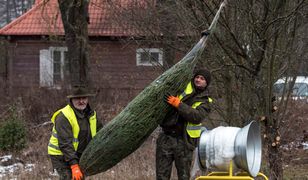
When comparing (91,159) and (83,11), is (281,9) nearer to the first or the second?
(91,159)

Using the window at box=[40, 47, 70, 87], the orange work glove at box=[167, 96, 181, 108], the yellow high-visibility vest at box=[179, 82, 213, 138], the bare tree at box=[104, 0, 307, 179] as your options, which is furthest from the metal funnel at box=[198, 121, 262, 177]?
the window at box=[40, 47, 70, 87]

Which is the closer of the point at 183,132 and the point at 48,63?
the point at 183,132

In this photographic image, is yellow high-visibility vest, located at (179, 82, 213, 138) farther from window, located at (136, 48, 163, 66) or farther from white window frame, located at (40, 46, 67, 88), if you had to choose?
white window frame, located at (40, 46, 67, 88)

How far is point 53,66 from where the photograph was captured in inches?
752

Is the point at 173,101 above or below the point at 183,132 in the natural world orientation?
above

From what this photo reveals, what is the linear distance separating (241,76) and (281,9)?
1.34 metres

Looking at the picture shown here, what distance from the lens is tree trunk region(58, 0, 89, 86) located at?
1277 centimetres

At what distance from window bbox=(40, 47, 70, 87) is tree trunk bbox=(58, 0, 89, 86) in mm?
2839

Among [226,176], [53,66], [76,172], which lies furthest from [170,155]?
[53,66]

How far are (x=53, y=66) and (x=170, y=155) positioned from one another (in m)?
13.8

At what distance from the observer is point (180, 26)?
27.8 feet

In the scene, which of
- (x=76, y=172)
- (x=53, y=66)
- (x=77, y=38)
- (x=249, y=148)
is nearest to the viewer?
(x=76, y=172)

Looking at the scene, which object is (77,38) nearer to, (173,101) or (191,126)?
(191,126)

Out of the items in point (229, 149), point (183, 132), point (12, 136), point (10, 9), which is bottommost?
point (12, 136)
